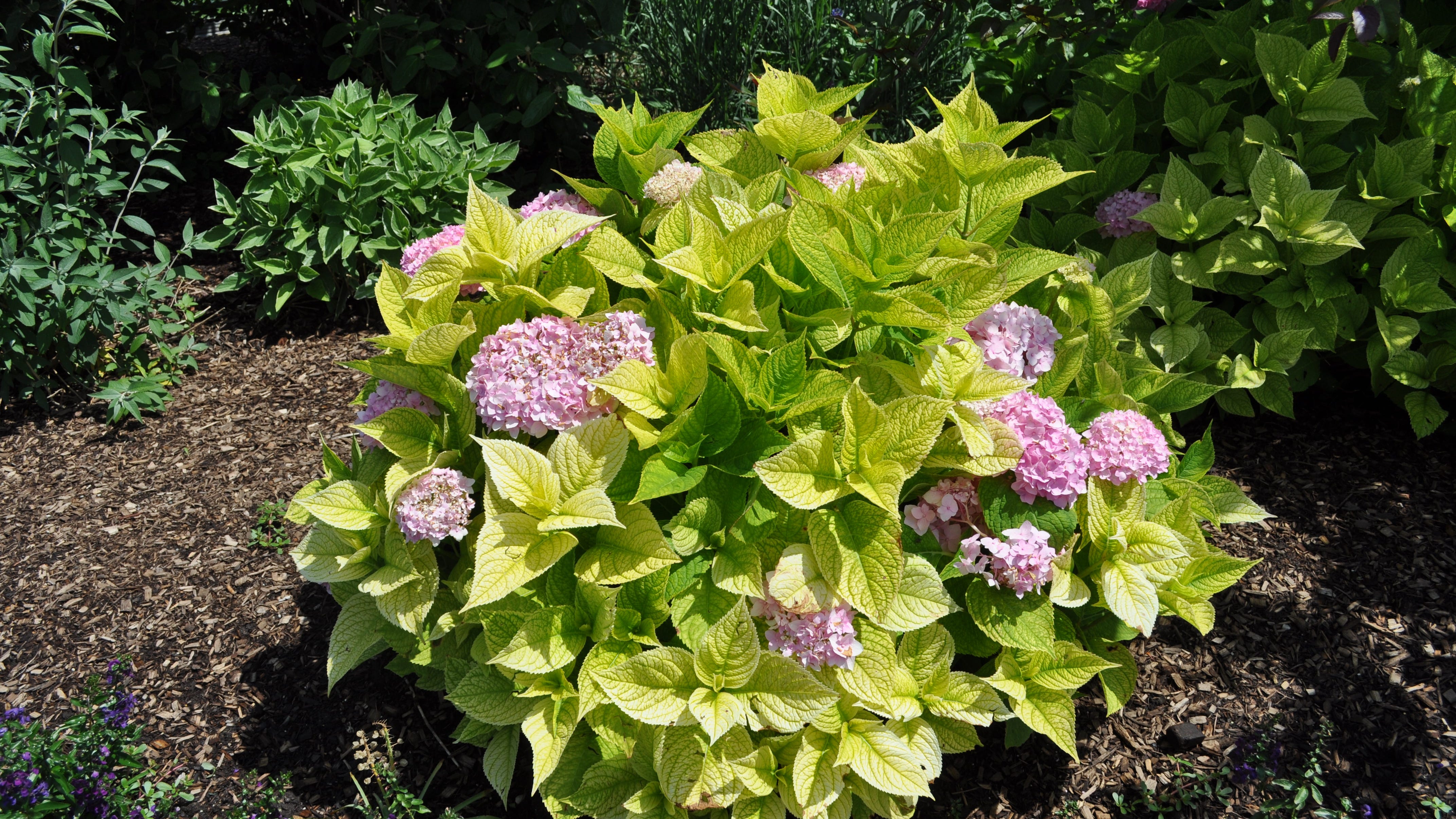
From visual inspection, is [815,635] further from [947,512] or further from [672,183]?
[672,183]

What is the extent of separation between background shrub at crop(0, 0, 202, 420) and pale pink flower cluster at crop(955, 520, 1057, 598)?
299 centimetres

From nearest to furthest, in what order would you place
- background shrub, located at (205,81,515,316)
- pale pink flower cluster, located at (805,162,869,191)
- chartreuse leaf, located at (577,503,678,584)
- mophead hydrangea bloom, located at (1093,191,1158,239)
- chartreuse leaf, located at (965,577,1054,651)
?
chartreuse leaf, located at (577,503,678,584) < chartreuse leaf, located at (965,577,1054,651) < pale pink flower cluster, located at (805,162,869,191) < mophead hydrangea bloom, located at (1093,191,1158,239) < background shrub, located at (205,81,515,316)

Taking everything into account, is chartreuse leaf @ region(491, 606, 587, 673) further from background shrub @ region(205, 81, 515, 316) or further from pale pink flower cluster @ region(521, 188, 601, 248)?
background shrub @ region(205, 81, 515, 316)

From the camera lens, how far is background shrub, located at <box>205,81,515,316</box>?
3.43m

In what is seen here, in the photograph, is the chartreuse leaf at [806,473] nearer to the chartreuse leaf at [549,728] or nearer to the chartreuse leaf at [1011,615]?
the chartreuse leaf at [1011,615]

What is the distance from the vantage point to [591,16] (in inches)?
167

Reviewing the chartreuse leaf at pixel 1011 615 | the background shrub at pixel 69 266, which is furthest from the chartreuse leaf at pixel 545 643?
the background shrub at pixel 69 266

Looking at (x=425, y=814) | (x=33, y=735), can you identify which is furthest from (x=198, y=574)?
(x=425, y=814)

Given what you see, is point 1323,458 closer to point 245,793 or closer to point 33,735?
point 245,793

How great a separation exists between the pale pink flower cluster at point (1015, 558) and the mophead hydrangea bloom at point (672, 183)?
953 millimetres

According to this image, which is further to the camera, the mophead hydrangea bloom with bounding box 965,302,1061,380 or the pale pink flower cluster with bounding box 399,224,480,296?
the pale pink flower cluster with bounding box 399,224,480,296

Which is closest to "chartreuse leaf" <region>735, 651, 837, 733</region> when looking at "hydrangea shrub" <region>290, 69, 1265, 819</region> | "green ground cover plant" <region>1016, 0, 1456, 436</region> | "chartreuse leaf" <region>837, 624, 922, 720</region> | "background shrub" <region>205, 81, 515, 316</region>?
"hydrangea shrub" <region>290, 69, 1265, 819</region>

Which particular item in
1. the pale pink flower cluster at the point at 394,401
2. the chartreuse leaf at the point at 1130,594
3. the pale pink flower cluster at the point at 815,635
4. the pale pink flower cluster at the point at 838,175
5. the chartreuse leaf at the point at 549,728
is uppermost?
the pale pink flower cluster at the point at 838,175

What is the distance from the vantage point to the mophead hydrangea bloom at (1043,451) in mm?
1663
